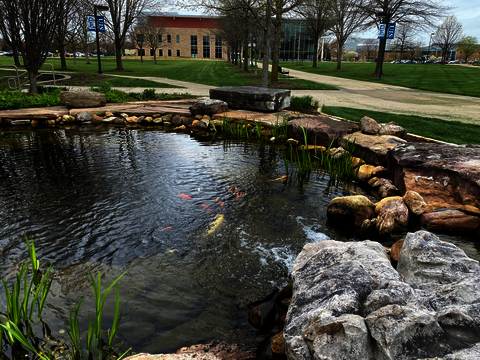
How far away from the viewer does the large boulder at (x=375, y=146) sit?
6.19m

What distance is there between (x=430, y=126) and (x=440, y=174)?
4396 mm

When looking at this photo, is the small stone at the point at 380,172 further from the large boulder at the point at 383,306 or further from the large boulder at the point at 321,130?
the large boulder at the point at 383,306

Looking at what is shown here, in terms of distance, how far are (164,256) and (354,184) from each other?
146 inches

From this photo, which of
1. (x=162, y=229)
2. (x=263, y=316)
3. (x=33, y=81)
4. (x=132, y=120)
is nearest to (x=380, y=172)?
(x=162, y=229)

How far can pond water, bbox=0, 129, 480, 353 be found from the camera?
9.45 feet

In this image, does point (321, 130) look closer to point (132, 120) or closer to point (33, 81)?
point (132, 120)

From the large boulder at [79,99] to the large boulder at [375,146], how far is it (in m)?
8.18

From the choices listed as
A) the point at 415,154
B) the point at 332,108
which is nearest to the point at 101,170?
the point at 415,154

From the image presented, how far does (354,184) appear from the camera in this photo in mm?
5941

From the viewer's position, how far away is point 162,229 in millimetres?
4184

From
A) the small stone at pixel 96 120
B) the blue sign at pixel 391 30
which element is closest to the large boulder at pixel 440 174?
the small stone at pixel 96 120

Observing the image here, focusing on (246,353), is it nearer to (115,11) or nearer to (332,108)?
(332,108)

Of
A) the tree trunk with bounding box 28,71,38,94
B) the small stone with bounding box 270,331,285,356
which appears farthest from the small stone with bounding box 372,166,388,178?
the tree trunk with bounding box 28,71,38,94

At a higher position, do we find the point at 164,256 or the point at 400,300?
the point at 400,300
